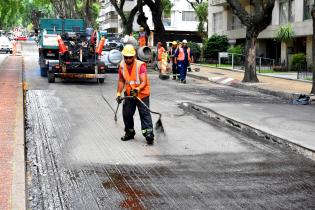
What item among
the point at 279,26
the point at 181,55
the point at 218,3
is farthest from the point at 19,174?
the point at 218,3

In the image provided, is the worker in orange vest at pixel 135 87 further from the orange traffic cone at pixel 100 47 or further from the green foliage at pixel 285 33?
the green foliage at pixel 285 33

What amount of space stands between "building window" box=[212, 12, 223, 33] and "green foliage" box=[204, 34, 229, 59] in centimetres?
545

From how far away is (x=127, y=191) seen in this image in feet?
22.9

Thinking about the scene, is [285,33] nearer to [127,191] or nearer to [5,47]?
[127,191]

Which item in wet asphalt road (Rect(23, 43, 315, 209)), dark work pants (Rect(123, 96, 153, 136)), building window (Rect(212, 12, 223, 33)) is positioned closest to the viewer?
wet asphalt road (Rect(23, 43, 315, 209))

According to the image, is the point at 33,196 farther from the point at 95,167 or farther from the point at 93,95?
the point at 93,95

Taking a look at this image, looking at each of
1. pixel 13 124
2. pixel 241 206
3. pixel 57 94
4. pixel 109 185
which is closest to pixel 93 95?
pixel 57 94

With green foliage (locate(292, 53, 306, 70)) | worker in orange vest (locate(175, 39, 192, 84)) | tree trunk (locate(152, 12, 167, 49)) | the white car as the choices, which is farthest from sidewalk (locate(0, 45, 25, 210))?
the white car

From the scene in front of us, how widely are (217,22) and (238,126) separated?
130ft

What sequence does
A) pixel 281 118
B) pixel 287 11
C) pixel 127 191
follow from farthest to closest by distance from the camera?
pixel 287 11 < pixel 281 118 < pixel 127 191

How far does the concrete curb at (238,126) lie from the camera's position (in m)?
9.55

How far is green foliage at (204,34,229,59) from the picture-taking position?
43.5 m

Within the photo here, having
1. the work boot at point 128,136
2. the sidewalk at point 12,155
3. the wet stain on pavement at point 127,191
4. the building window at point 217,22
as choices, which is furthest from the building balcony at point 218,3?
the wet stain on pavement at point 127,191

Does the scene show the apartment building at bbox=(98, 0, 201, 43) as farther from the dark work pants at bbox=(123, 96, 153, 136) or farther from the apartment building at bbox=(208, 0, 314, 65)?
the dark work pants at bbox=(123, 96, 153, 136)
